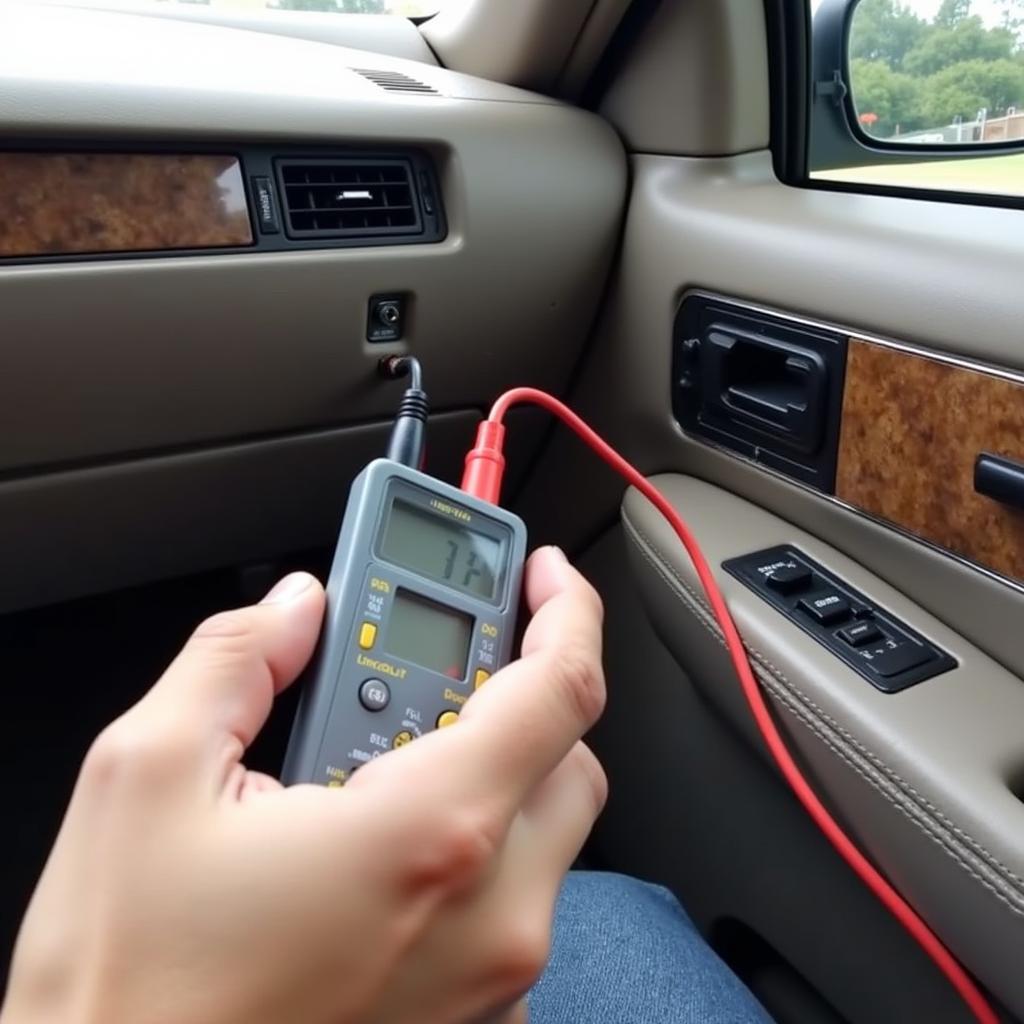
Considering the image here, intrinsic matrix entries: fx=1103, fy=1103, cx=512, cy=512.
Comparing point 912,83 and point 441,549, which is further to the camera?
point 912,83

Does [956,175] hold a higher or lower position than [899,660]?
higher

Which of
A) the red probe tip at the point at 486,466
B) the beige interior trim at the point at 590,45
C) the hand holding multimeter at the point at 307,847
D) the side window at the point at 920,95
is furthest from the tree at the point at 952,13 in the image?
the hand holding multimeter at the point at 307,847

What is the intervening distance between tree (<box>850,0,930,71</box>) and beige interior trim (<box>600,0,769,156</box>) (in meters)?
0.08

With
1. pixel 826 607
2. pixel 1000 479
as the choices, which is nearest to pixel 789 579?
pixel 826 607

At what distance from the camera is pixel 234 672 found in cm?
38

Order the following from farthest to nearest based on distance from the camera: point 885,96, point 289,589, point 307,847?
point 885,96
point 289,589
point 307,847

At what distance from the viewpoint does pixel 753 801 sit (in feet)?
2.73

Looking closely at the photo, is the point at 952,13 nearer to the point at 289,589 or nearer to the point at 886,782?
the point at 886,782

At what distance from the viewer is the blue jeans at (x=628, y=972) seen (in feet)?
1.98

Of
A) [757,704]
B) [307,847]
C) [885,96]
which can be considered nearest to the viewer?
[307,847]

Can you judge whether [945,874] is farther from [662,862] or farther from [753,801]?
[662,862]

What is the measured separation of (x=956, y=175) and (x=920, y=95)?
10 cm

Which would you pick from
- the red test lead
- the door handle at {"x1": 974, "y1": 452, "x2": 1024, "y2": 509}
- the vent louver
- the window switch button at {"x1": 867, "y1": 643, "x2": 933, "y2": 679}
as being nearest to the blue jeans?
the red test lead

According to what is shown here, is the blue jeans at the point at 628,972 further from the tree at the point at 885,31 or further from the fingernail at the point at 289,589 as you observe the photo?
the tree at the point at 885,31
